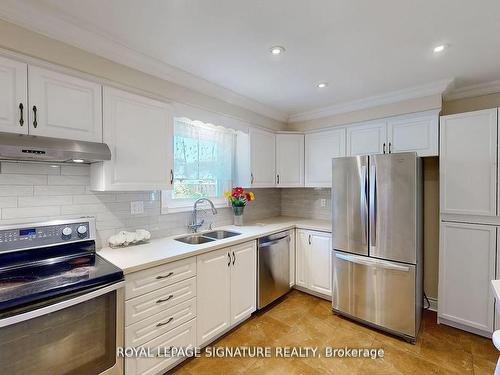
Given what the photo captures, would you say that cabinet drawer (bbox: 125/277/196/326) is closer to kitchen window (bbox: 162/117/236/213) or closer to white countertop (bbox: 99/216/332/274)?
white countertop (bbox: 99/216/332/274)

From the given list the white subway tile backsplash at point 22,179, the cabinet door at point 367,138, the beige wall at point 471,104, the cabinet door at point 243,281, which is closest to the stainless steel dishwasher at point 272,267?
the cabinet door at point 243,281

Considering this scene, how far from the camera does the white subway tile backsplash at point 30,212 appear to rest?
5.26ft

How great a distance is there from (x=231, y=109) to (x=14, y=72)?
187cm

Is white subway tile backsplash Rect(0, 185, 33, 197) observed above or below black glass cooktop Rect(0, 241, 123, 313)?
above

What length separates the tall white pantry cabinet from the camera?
7.38 feet

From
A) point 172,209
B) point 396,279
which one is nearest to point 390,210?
point 396,279

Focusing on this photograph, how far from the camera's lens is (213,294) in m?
2.16

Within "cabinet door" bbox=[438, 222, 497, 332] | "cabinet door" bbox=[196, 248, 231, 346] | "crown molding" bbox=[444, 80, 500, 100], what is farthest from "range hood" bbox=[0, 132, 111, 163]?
"crown molding" bbox=[444, 80, 500, 100]

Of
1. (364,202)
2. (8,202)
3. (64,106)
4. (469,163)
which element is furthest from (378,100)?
(8,202)

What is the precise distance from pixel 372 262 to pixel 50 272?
8.48ft

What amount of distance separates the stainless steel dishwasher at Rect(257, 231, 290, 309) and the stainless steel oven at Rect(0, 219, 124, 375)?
4.79ft

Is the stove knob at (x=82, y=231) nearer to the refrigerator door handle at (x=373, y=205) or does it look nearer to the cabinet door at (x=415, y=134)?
the refrigerator door handle at (x=373, y=205)

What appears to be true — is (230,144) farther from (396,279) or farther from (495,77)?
(495,77)

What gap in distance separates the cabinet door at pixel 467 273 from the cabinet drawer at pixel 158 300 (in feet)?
8.14
